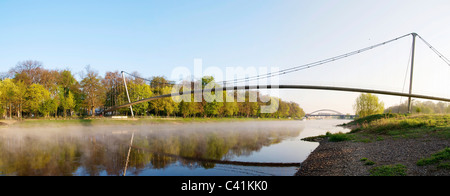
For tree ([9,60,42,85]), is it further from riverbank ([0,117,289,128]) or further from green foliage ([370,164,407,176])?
green foliage ([370,164,407,176])

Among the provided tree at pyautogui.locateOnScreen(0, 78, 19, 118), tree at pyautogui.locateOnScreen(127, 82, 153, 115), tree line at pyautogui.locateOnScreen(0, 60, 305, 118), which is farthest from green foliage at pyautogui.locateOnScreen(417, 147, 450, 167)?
tree at pyautogui.locateOnScreen(127, 82, 153, 115)

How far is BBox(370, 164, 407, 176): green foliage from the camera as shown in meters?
7.04

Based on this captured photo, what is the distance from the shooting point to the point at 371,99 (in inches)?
2087

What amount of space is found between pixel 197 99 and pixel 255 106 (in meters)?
33.8

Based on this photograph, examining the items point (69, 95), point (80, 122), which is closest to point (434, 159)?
point (80, 122)

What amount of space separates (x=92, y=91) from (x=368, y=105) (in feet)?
194

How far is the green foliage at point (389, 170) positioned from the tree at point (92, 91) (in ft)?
157

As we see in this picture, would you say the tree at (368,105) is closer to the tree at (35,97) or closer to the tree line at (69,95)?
the tree line at (69,95)

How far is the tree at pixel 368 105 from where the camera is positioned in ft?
172

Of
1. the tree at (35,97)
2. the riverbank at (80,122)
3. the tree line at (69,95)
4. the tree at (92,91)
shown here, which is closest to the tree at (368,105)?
the tree line at (69,95)

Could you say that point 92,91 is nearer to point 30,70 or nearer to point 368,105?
point 30,70

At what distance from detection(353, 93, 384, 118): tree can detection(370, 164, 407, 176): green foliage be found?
52086mm

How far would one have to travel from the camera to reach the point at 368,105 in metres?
52.9
